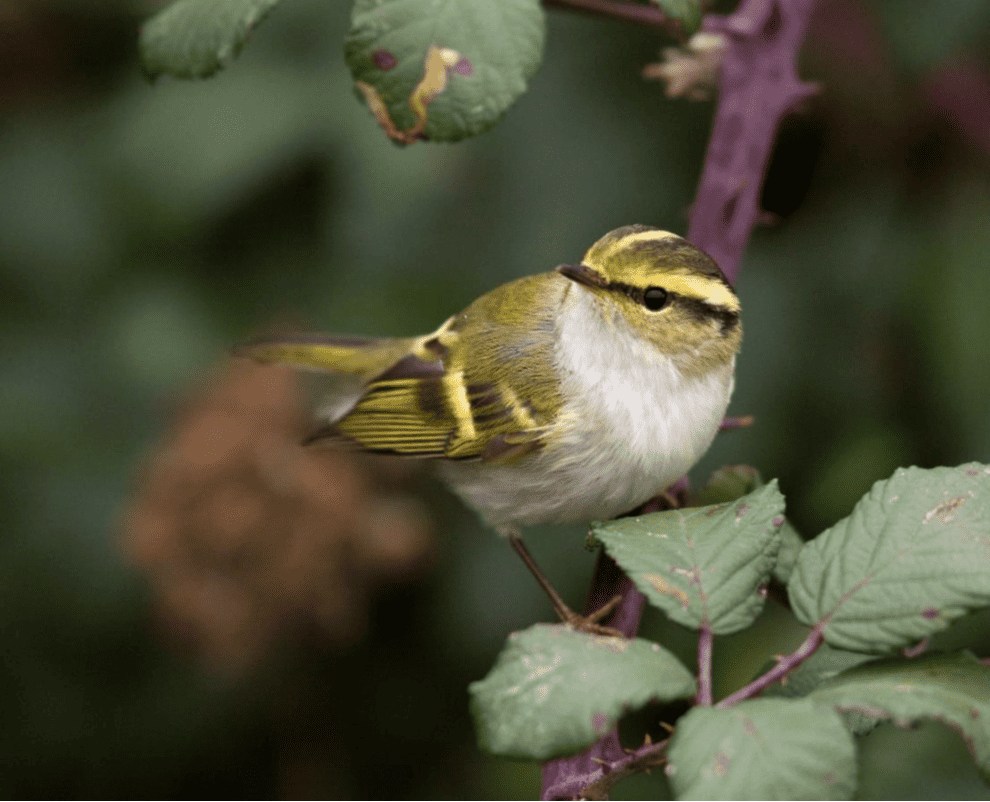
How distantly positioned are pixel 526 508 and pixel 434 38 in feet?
3.31

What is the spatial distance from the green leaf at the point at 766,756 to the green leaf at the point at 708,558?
18 cm

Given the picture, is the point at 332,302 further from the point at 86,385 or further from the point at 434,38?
the point at 434,38

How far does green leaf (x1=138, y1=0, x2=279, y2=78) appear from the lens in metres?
1.48

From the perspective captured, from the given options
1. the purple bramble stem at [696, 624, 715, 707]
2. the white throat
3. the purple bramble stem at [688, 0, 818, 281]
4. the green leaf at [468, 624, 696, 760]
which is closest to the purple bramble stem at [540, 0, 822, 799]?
the purple bramble stem at [688, 0, 818, 281]

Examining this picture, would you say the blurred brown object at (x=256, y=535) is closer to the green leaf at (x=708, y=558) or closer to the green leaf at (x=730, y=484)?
the green leaf at (x=730, y=484)

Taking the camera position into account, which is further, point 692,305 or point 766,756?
point 692,305

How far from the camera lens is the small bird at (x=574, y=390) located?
1.89 meters

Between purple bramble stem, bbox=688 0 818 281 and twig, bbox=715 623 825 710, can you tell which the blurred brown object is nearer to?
purple bramble stem, bbox=688 0 818 281

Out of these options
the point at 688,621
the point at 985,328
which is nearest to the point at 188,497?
the point at 688,621

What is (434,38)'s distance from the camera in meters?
1.41

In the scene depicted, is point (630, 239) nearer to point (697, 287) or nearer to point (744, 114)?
point (697, 287)

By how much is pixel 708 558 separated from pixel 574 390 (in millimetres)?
862

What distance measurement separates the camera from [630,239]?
1.84m

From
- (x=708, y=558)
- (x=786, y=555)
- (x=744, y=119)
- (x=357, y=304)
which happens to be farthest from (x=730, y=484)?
(x=357, y=304)
